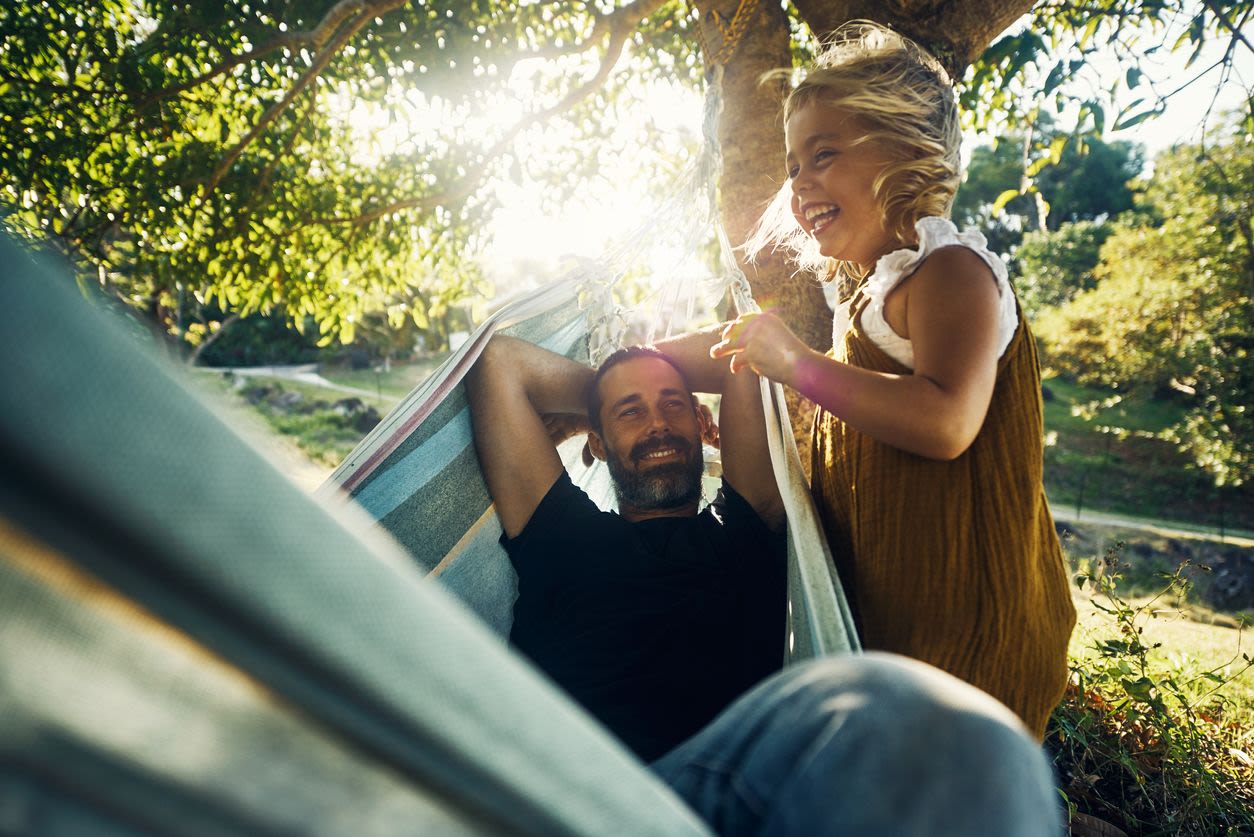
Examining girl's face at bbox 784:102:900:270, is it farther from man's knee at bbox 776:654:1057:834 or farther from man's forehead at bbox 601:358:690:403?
man's knee at bbox 776:654:1057:834

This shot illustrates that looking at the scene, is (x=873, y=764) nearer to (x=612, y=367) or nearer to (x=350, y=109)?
(x=612, y=367)

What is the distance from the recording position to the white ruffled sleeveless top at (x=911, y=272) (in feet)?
3.79

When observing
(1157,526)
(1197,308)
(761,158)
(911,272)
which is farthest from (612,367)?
(1197,308)

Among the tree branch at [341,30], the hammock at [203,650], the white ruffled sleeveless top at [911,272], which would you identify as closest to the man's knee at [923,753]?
the hammock at [203,650]

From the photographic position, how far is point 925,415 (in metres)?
1.09

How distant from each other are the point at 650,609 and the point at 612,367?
720 mm

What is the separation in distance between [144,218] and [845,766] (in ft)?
12.7

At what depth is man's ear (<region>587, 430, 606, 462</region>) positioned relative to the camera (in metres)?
2.01

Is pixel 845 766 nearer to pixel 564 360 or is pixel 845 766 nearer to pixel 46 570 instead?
pixel 46 570

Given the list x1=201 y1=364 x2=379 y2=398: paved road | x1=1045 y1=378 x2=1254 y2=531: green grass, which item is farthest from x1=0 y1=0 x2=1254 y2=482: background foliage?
x1=201 y1=364 x2=379 y2=398: paved road

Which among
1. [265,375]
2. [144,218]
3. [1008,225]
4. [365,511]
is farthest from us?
[1008,225]

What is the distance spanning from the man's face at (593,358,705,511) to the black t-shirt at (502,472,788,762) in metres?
0.09

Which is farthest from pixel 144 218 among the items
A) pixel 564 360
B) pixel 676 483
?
pixel 676 483

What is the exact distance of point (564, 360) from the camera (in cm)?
204
